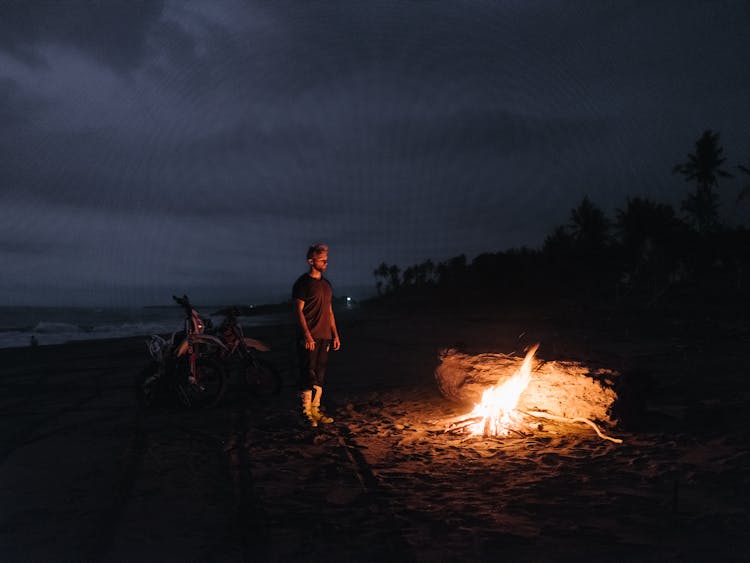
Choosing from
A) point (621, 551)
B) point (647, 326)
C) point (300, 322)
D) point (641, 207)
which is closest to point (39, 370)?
point (300, 322)

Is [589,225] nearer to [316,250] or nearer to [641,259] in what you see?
[641,259]

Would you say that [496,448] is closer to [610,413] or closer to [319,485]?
[610,413]

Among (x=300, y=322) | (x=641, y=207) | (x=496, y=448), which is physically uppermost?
(x=641, y=207)

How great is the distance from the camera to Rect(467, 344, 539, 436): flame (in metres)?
6.44

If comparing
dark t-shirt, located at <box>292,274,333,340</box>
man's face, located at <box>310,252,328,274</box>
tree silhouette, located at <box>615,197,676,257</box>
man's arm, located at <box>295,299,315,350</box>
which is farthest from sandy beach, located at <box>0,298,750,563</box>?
tree silhouette, located at <box>615,197,676,257</box>

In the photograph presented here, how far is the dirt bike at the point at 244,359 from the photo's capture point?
357 inches

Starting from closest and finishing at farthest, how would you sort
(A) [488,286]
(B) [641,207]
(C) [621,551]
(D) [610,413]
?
(C) [621,551], (D) [610,413], (A) [488,286], (B) [641,207]

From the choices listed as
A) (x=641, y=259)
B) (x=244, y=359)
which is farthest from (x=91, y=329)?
(x=641, y=259)

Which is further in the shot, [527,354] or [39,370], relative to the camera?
[39,370]

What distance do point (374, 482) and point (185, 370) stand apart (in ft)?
15.8

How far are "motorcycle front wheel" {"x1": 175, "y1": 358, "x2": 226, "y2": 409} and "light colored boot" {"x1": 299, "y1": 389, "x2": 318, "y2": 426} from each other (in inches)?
75.7

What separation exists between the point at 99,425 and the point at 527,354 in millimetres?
6009

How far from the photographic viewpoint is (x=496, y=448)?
5.85 meters

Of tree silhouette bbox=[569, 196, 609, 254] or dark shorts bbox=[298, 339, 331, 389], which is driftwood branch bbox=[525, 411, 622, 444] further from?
tree silhouette bbox=[569, 196, 609, 254]
